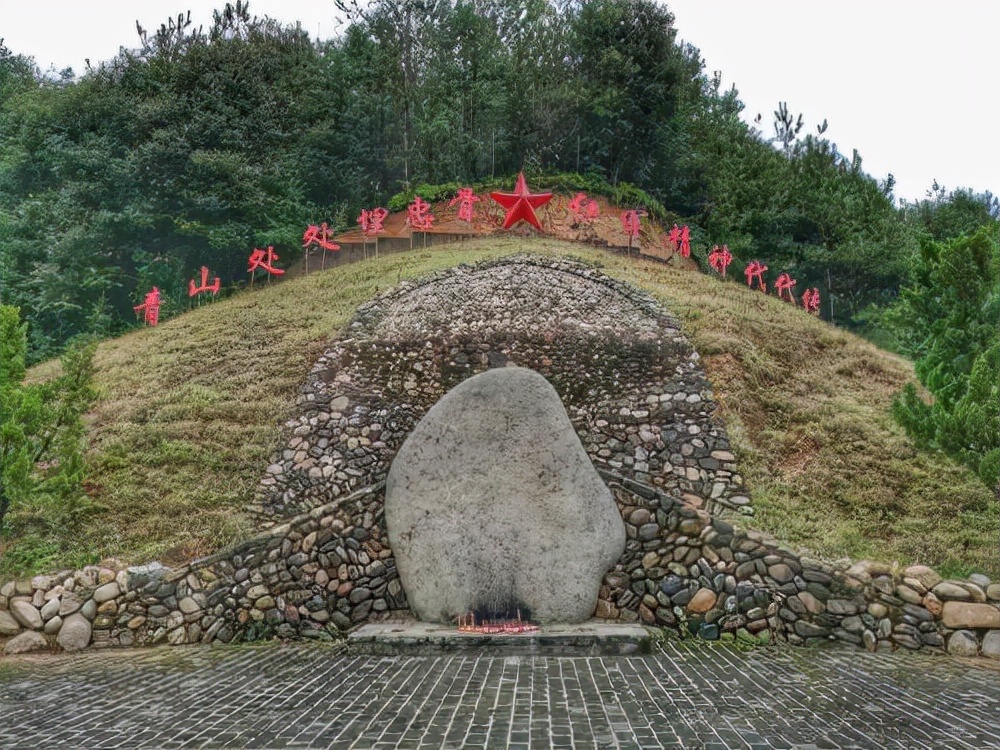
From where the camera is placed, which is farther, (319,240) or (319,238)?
(319,238)

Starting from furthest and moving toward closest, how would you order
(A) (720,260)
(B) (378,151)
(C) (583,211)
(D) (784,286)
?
(B) (378,151), (A) (720,260), (D) (784,286), (C) (583,211)

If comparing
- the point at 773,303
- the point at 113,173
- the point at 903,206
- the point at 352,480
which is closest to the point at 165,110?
the point at 113,173

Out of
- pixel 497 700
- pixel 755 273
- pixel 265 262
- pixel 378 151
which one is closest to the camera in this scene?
pixel 497 700

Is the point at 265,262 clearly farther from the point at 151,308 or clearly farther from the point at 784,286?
the point at 784,286

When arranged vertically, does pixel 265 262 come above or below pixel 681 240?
below

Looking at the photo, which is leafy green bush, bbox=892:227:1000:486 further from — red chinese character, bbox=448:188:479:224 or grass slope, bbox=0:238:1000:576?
red chinese character, bbox=448:188:479:224

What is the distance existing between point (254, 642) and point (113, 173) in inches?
640

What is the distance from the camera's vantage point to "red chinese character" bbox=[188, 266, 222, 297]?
19.2 m

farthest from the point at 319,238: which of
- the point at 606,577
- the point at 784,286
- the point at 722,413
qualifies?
the point at 606,577

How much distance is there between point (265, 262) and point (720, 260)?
13.5 m

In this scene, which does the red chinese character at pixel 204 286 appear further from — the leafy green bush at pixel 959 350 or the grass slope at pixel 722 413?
the leafy green bush at pixel 959 350

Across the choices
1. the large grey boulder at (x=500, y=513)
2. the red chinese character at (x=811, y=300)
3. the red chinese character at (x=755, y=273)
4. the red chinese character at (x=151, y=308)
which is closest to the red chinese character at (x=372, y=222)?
the red chinese character at (x=151, y=308)

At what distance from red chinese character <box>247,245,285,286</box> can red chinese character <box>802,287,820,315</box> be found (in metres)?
15.2

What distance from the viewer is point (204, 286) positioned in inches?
760
